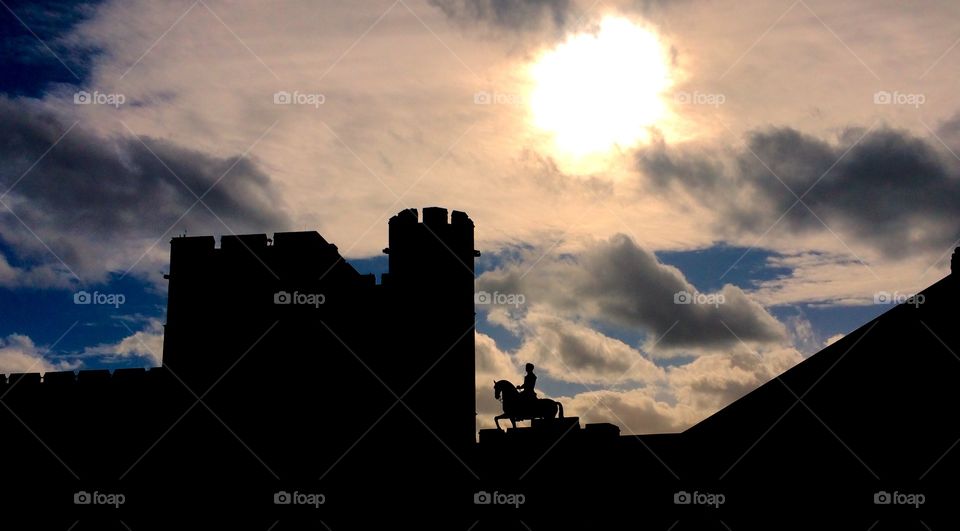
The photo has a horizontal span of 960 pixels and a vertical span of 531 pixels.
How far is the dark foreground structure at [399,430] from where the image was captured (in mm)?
22953

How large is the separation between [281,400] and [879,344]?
54.9 feet

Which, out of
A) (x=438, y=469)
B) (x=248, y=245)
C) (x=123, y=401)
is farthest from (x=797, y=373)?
(x=123, y=401)
